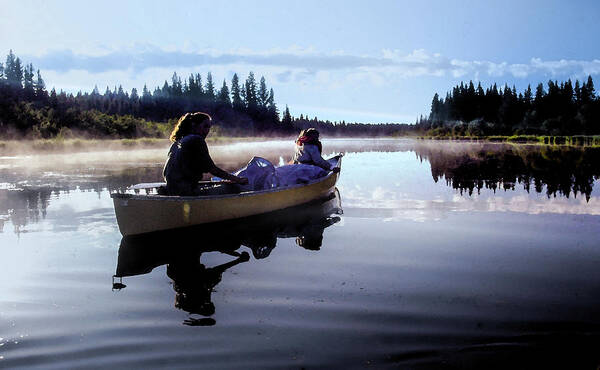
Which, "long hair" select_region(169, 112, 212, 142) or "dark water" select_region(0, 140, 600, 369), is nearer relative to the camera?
"dark water" select_region(0, 140, 600, 369)

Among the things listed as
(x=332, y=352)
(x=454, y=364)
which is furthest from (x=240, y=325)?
(x=454, y=364)

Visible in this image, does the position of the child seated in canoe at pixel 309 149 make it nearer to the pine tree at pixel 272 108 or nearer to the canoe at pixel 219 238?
the canoe at pixel 219 238

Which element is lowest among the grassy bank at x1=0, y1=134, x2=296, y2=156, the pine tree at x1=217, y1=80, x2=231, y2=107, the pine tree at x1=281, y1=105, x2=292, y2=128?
the grassy bank at x1=0, y1=134, x2=296, y2=156

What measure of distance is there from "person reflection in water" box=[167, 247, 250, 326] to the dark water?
1.2 inches

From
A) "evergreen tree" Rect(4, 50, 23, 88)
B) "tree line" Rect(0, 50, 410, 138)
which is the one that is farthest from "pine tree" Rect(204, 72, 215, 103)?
"evergreen tree" Rect(4, 50, 23, 88)

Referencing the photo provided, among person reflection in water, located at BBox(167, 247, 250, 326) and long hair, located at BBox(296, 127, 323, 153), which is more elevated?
long hair, located at BBox(296, 127, 323, 153)

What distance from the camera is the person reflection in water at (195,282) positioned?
5.79m

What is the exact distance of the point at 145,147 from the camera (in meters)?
54.2

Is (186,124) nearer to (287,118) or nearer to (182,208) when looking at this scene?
(182,208)

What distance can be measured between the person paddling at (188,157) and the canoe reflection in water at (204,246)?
81 centimetres

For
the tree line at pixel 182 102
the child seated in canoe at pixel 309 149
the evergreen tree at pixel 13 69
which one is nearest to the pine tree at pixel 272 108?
the tree line at pixel 182 102

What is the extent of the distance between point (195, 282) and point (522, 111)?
13664cm

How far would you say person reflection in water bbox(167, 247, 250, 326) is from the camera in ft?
19.0

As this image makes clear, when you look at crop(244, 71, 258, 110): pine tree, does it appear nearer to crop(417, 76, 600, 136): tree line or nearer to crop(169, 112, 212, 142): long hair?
crop(417, 76, 600, 136): tree line
